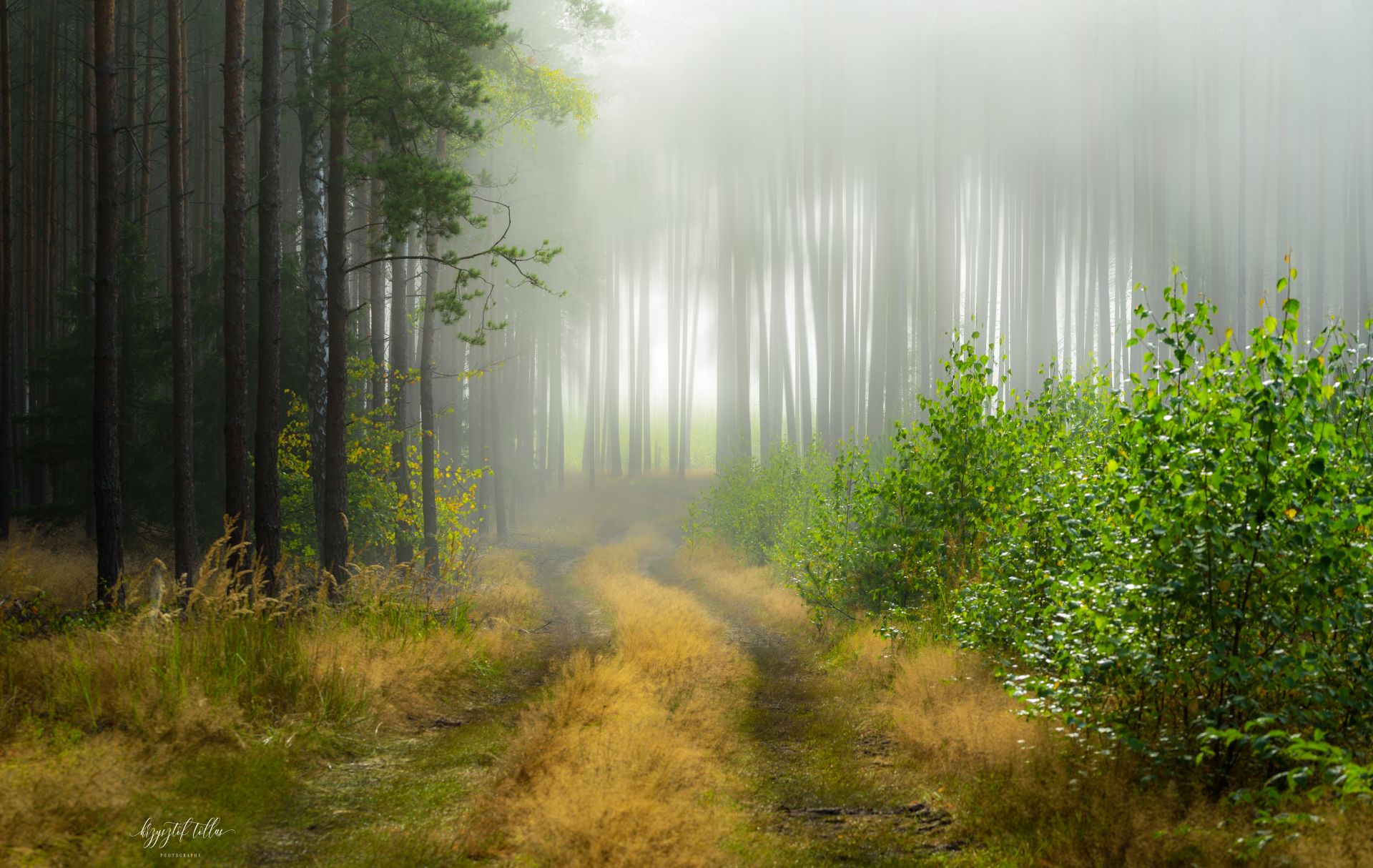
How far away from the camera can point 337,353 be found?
35.9ft

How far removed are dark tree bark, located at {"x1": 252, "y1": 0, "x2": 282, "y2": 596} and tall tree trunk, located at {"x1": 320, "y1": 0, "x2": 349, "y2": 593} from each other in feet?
2.51

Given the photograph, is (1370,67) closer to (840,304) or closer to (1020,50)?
(1020,50)

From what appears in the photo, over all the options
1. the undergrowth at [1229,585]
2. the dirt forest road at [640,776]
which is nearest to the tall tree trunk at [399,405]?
the dirt forest road at [640,776]

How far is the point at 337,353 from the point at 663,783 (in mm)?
8297

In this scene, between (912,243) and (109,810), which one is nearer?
(109,810)

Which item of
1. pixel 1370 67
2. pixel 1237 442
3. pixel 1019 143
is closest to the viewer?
pixel 1237 442

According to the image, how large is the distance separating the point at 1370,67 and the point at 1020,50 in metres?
11.4

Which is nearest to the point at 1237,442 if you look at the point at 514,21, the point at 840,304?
the point at 514,21

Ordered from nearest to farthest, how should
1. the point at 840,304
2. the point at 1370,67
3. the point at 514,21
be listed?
the point at 514,21, the point at 1370,67, the point at 840,304

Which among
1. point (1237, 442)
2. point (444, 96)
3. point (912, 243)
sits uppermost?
point (912, 243)

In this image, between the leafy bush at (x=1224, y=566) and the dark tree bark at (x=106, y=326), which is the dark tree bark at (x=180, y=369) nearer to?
the dark tree bark at (x=106, y=326)

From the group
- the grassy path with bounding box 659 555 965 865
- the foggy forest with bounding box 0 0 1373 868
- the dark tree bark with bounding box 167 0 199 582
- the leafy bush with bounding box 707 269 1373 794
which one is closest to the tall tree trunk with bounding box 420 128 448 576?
the foggy forest with bounding box 0 0 1373 868

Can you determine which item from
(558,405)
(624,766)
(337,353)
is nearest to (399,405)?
(337,353)

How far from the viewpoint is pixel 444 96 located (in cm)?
1102
